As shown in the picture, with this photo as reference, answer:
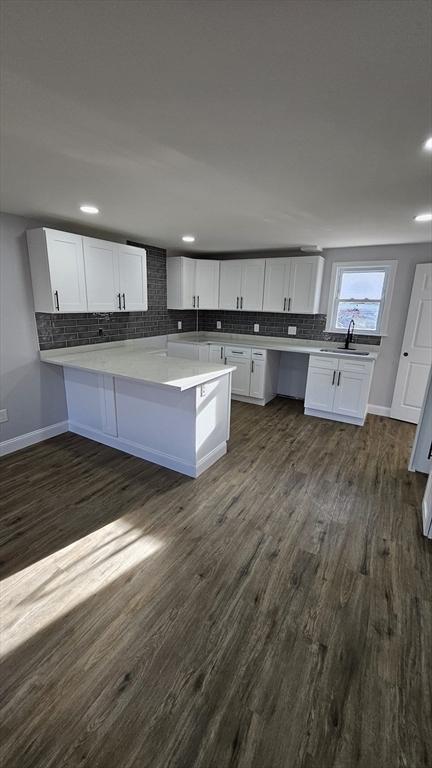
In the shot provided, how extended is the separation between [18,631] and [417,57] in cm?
273

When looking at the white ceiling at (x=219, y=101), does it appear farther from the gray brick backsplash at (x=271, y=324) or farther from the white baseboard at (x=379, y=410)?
the white baseboard at (x=379, y=410)

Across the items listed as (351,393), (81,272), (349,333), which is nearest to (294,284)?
(349,333)

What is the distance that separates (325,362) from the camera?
14.0 feet

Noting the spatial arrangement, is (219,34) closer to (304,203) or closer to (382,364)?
(304,203)

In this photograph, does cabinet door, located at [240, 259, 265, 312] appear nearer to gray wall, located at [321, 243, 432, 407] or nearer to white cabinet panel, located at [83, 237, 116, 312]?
gray wall, located at [321, 243, 432, 407]

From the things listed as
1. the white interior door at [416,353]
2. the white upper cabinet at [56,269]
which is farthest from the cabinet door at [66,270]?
the white interior door at [416,353]

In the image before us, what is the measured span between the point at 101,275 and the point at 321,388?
3.11m

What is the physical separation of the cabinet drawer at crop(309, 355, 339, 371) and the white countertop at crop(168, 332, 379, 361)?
0.05 meters

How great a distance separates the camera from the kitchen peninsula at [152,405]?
9.18ft

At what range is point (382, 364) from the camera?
14.6ft

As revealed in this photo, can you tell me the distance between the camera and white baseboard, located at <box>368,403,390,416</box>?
4527 mm

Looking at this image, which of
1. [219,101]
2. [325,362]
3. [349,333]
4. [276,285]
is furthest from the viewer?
[276,285]

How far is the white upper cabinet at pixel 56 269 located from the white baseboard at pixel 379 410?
4.07m

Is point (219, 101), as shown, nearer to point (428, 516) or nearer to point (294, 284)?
point (428, 516)
